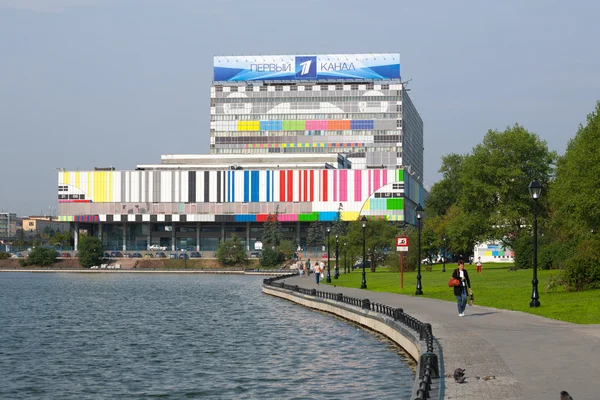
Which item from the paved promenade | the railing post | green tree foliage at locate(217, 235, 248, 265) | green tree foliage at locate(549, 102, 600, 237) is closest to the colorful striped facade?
green tree foliage at locate(217, 235, 248, 265)

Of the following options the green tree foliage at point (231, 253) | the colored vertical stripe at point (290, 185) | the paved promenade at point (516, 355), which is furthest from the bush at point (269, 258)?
the paved promenade at point (516, 355)

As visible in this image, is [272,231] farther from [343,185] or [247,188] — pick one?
[343,185]

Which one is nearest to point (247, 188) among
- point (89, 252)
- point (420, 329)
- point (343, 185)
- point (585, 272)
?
point (343, 185)

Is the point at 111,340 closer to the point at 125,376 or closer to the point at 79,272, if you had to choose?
the point at 125,376

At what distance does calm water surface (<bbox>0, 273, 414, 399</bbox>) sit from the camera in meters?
24.8

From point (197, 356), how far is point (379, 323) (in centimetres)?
841

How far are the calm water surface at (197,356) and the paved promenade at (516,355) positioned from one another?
2079 mm

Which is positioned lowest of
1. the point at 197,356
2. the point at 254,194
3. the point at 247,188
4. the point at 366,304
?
the point at 197,356

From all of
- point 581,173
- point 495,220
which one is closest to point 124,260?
point 495,220

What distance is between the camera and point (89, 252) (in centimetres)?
16862

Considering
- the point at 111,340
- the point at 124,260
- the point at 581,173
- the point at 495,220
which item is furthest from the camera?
the point at 124,260

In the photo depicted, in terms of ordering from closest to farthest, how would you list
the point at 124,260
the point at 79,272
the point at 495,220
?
1. the point at 495,220
2. the point at 79,272
3. the point at 124,260

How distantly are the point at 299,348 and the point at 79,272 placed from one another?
436 feet

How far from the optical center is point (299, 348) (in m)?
33.8
